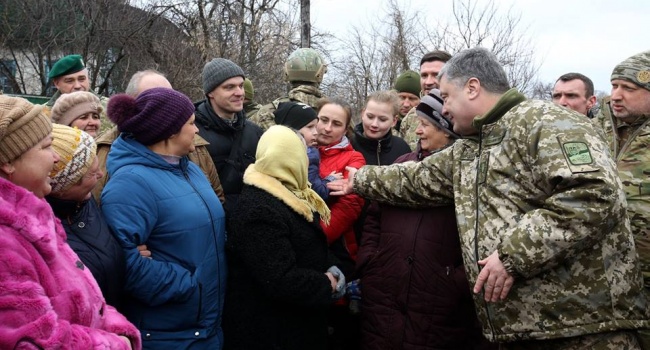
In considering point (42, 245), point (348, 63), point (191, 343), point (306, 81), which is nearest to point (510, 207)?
point (191, 343)

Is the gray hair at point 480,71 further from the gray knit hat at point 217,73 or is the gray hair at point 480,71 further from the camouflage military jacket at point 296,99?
the camouflage military jacket at point 296,99

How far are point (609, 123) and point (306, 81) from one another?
100.0 inches

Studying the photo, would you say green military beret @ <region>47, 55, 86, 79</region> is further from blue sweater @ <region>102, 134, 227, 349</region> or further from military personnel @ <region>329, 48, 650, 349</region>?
military personnel @ <region>329, 48, 650, 349</region>

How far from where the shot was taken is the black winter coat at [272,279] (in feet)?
10.1

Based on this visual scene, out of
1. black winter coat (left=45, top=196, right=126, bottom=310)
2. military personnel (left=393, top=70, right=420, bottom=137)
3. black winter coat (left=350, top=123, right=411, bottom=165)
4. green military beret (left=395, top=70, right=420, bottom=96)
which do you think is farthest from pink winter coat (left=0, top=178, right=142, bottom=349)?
green military beret (left=395, top=70, right=420, bottom=96)

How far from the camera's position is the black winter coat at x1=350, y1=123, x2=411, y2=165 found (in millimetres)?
4477

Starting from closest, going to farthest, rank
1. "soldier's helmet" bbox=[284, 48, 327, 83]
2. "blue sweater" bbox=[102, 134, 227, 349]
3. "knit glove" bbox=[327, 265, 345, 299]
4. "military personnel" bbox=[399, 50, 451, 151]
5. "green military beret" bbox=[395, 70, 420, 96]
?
"blue sweater" bbox=[102, 134, 227, 349], "knit glove" bbox=[327, 265, 345, 299], "soldier's helmet" bbox=[284, 48, 327, 83], "military personnel" bbox=[399, 50, 451, 151], "green military beret" bbox=[395, 70, 420, 96]

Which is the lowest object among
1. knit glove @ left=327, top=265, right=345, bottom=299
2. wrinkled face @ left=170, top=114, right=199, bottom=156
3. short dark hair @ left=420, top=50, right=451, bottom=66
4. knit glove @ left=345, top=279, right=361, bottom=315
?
knit glove @ left=345, top=279, right=361, bottom=315

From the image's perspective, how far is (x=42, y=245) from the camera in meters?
1.90

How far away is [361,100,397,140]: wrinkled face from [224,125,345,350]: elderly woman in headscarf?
46.4 inches

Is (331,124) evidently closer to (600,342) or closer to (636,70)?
(636,70)

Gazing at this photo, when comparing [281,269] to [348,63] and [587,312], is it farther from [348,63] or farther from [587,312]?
[348,63]

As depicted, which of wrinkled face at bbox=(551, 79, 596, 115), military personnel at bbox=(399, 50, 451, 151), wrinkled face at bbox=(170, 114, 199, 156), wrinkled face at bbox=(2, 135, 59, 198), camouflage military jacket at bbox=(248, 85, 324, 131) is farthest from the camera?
wrinkled face at bbox=(551, 79, 596, 115)

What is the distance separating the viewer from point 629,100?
3895 mm
